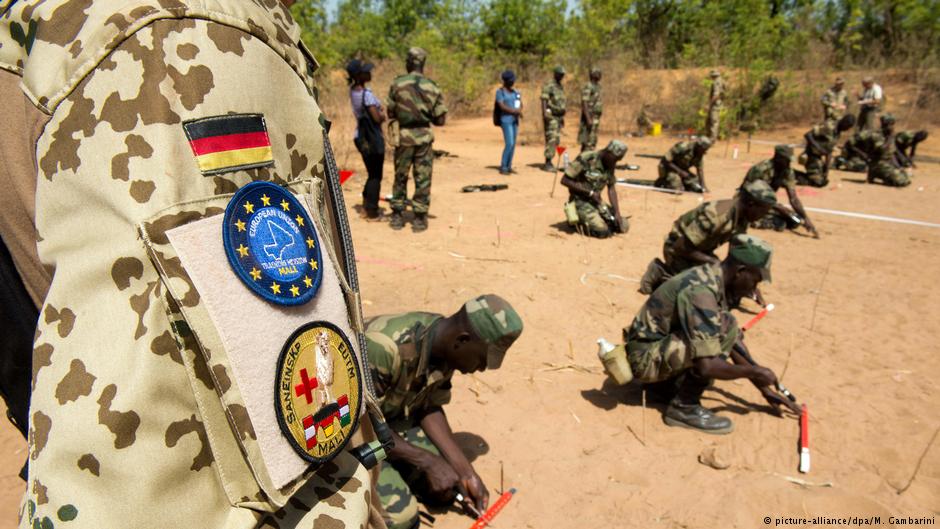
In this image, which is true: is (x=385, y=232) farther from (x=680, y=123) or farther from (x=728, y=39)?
(x=728, y=39)

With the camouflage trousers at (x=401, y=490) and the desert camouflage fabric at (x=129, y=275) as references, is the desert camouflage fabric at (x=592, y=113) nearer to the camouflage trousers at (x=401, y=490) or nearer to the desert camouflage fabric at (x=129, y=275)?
the camouflage trousers at (x=401, y=490)

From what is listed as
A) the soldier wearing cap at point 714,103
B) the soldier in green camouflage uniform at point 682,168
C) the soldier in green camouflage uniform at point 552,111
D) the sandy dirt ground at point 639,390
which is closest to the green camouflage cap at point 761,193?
the sandy dirt ground at point 639,390

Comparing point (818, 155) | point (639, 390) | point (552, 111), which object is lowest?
point (639, 390)

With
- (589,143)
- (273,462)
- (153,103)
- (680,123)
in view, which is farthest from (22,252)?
(680,123)

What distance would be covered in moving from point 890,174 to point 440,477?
10.1 metres

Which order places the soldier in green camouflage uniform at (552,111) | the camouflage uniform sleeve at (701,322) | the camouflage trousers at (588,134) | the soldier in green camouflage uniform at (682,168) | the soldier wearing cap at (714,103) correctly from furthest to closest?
the soldier wearing cap at (714,103)
the camouflage trousers at (588,134)
the soldier in green camouflage uniform at (552,111)
the soldier in green camouflage uniform at (682,168)
the camouflage uniform sleeve at (701,322)

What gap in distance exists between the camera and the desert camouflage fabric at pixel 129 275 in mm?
533

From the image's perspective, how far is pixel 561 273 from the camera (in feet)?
18.1

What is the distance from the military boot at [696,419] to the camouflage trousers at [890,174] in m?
8.46

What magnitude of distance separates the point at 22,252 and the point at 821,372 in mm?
4380

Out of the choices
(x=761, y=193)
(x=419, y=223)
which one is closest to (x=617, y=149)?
(x=761, y=193)

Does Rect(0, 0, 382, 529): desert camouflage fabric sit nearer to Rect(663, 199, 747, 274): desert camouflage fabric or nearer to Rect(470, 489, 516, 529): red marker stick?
Rect(470, 489, 516, 529): red marker stick

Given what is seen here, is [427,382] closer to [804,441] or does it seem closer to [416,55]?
[804,441]

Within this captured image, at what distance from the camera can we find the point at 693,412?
3312 millimetres
